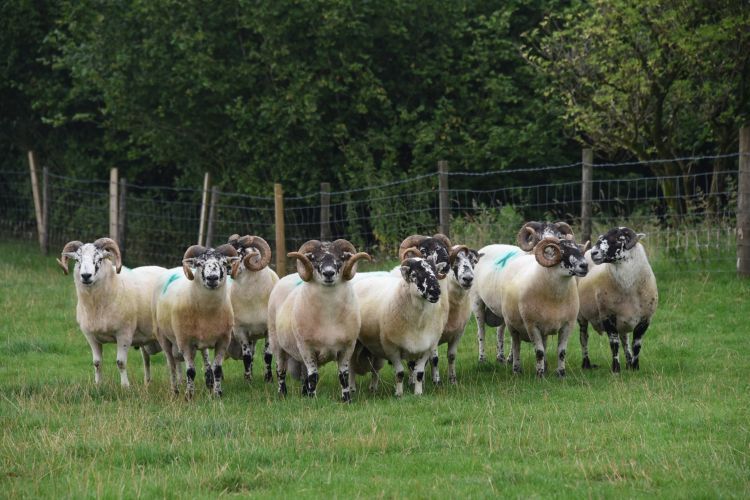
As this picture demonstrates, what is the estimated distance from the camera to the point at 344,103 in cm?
2538

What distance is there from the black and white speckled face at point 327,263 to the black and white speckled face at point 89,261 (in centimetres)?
264

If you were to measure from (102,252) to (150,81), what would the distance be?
46.1 feet

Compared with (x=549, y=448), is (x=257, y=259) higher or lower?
higher

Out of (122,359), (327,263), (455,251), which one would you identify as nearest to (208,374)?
(122,359)

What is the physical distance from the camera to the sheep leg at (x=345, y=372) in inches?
444

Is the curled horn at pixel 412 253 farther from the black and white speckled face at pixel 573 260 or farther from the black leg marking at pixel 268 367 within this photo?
the black leg marking at pixel 268 367

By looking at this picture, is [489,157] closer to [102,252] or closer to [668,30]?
[668,30]

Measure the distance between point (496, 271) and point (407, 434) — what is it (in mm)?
4834

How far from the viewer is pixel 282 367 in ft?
40.5

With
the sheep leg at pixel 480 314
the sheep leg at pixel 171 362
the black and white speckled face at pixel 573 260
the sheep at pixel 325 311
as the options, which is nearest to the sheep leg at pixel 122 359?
the sheep leg at pixel 171 362

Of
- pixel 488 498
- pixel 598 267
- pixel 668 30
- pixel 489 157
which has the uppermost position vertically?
pixel 668 30

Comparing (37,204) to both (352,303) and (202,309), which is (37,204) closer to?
(202,309)

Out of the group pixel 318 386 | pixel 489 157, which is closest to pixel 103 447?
pixel 318 386

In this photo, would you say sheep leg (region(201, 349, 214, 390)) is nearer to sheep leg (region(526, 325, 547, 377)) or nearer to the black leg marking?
the black leg marking
